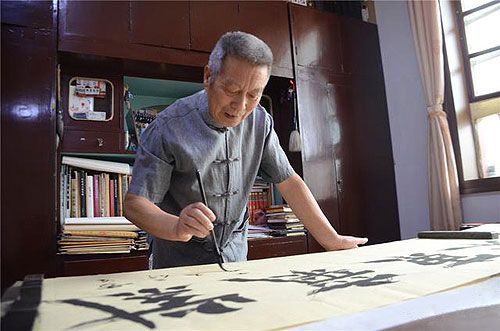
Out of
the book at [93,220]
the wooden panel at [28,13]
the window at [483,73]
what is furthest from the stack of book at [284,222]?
the wooden panel at [28,13]

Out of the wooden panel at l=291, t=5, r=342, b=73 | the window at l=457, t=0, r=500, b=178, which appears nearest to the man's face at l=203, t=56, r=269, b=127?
the wooden panel at l=291, t=5, r=342, b=73

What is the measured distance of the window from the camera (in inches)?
101

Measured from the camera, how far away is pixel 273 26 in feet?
8.50

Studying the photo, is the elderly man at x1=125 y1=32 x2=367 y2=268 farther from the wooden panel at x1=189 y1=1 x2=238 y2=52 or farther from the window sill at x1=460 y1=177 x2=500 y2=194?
the window sill at x1=460 y1=177 x2=500 y2=194

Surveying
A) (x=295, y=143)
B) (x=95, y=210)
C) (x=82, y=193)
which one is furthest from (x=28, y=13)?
(x=295, y=143)

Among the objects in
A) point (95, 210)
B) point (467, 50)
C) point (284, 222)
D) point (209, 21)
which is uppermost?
point (209, 21)

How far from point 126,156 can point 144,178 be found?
1.14 m

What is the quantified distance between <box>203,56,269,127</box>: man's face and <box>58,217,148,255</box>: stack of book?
104 cm

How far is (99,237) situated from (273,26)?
1.67 m

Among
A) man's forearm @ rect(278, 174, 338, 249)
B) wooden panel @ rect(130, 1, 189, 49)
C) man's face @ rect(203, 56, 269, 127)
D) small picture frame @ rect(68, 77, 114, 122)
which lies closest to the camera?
man's face @ rect(203, 56, 269, 127)

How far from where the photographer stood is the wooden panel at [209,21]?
232 cm

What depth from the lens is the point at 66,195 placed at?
1.97 m

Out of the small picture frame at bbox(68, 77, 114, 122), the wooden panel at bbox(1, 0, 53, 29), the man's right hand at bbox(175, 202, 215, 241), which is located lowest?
the man's right hand at bbox(175, 202, 215, 241)

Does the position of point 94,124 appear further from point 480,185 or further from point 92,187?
point 480,185
